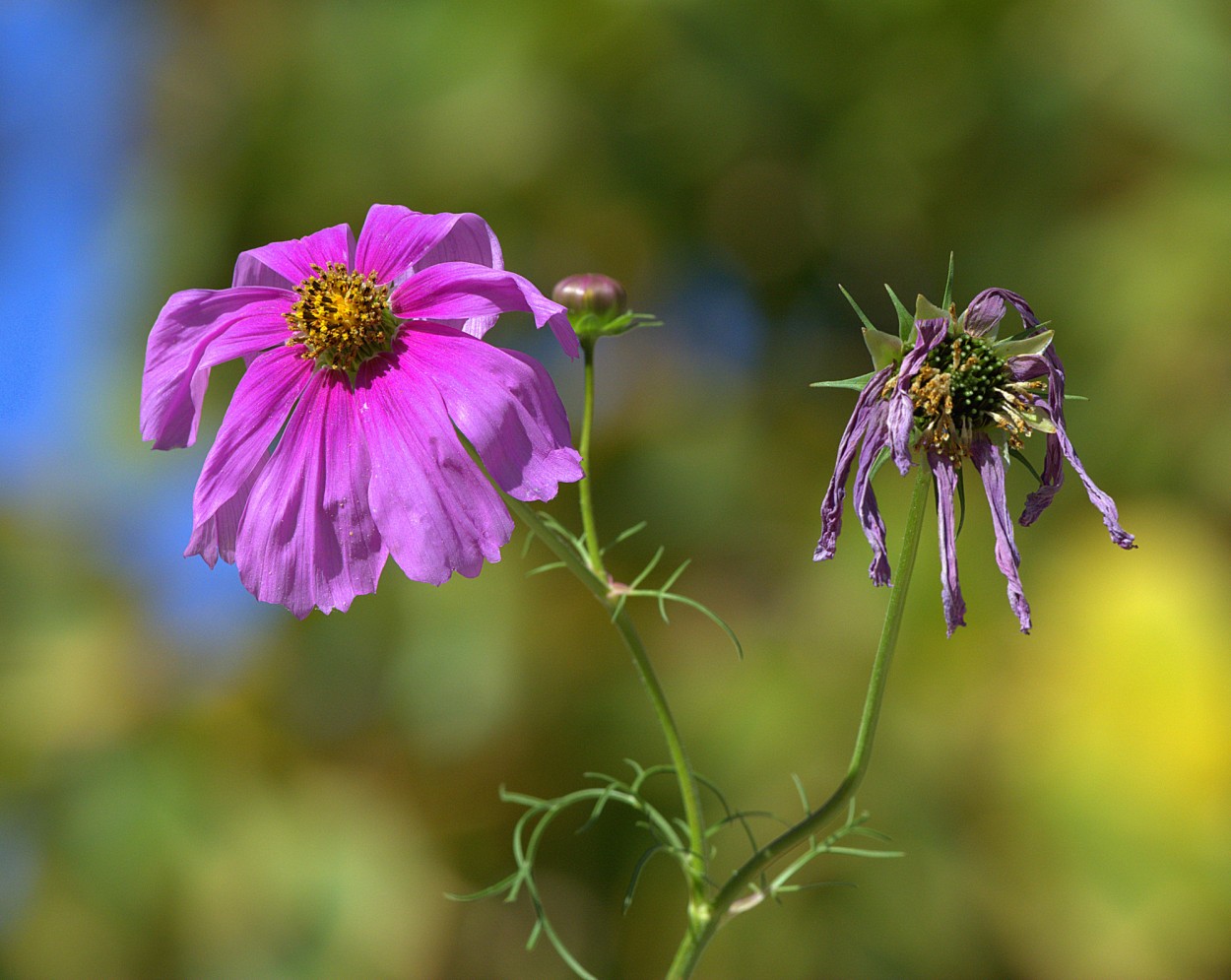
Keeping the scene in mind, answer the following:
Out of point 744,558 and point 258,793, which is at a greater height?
point 744,558

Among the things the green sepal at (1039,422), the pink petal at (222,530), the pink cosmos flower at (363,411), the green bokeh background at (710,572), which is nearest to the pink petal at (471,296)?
the pink cosmos flower at (363,411)

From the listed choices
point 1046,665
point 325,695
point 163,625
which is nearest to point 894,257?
point 1046,665

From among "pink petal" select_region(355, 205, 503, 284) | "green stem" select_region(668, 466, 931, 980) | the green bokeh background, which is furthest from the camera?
the green bokeh background

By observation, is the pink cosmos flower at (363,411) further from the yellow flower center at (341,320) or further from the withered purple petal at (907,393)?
the withered purple petal at (907,393)

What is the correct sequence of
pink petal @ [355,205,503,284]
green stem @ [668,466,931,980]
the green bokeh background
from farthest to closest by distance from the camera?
the green bokeh background < pink petal @ [355,205,503,284] < green stem @ [668,466,931,980]

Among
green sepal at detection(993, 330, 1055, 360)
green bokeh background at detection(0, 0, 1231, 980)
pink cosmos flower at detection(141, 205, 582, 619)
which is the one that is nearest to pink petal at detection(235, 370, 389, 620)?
pink cosmos flower at detection(141, 205, 582, 619)

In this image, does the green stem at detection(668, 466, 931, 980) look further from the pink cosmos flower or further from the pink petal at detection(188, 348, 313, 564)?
the pink petal at detection(188, 348, 313, 564)

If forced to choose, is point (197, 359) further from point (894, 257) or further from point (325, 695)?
point (894, 257)
